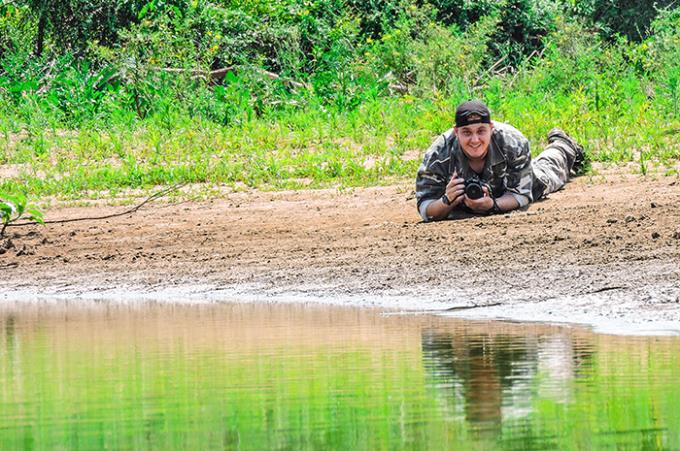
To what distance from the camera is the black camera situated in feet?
31.2

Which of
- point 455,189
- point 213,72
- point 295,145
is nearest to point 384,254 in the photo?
point 455,189

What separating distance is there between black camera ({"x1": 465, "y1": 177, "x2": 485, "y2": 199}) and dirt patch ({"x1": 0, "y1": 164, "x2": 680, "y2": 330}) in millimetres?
182

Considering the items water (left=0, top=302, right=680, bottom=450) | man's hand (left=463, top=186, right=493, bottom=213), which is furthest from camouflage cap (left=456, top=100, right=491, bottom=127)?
water (left=0, top=302, right=680, bottom=450)

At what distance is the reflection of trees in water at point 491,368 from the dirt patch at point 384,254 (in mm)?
737

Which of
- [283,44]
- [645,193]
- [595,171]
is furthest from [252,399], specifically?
[283,44]

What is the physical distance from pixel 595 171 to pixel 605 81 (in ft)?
9.64

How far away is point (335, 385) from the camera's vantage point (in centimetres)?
488

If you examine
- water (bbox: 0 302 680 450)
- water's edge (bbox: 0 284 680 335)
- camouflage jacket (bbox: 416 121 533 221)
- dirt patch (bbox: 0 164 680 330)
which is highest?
camouflage jacket (bbox: 416 121 533 221)

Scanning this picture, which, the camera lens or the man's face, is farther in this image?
the camera lens

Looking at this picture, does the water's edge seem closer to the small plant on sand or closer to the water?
the water

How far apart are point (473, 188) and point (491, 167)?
0.82 feet

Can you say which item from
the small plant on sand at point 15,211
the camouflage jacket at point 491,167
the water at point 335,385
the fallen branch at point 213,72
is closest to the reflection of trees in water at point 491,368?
the water at point 335,385

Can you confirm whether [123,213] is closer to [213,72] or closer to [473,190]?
[473,190]

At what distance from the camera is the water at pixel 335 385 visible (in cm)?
392
